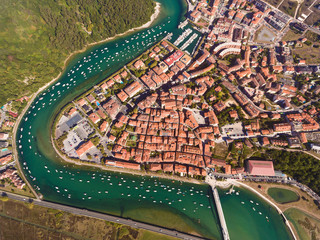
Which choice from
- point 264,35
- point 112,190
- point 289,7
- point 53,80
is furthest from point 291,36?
point 53,80

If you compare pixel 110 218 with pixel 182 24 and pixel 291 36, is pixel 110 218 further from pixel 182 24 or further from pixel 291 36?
pixel 291 36

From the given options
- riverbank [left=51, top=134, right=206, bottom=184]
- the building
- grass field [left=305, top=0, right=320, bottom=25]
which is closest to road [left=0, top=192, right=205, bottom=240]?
riverbank [left=51, top=134, right=206, bottom=184]

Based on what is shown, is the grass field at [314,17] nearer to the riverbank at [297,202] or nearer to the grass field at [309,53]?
the grass field at [309,53]

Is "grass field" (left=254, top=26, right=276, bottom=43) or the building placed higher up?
"grass field" (left=254, top=26, right=276, bottom=43)

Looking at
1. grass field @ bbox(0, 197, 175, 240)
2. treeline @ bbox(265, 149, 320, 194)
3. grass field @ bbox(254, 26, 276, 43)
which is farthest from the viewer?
grass field @ bbox(254, 26, 276, 43)

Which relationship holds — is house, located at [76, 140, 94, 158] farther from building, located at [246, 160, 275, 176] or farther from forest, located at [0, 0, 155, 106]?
building, located at [246, 160, 275, 176]

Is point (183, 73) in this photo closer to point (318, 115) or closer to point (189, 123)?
point (189, 123)
